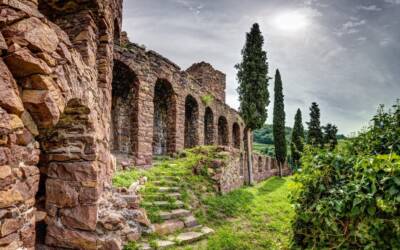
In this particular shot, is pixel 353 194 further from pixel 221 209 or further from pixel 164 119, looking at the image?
pixel 164 119

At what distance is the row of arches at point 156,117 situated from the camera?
990 centimetres

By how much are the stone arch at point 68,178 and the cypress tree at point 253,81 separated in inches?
485

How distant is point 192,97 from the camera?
14.0m

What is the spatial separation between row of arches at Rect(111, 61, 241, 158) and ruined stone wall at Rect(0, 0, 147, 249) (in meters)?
3.90

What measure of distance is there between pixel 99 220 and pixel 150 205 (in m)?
1.88

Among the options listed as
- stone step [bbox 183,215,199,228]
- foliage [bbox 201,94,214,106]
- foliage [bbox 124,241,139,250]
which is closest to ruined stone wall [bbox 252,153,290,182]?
foliage [bbox 201,94,214,106]

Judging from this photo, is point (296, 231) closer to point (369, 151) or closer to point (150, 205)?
point (369, 151)

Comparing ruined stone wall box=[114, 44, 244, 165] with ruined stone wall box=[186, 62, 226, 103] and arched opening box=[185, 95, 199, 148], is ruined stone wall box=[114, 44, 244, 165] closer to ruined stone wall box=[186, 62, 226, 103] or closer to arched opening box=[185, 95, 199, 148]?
arched opening box=[185, 95, 199, 148]

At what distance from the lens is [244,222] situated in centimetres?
712

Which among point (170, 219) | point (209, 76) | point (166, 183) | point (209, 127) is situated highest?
point (209, 76)

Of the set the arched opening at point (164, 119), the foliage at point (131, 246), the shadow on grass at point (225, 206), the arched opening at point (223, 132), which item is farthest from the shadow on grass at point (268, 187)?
the foliage at point (131, 246)

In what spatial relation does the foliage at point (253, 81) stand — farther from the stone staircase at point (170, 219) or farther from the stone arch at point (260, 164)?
the stone staircase at point (170, 219)

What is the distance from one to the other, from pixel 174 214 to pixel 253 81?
11280 millimetres

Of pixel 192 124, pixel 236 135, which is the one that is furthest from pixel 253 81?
pixel 236 135
